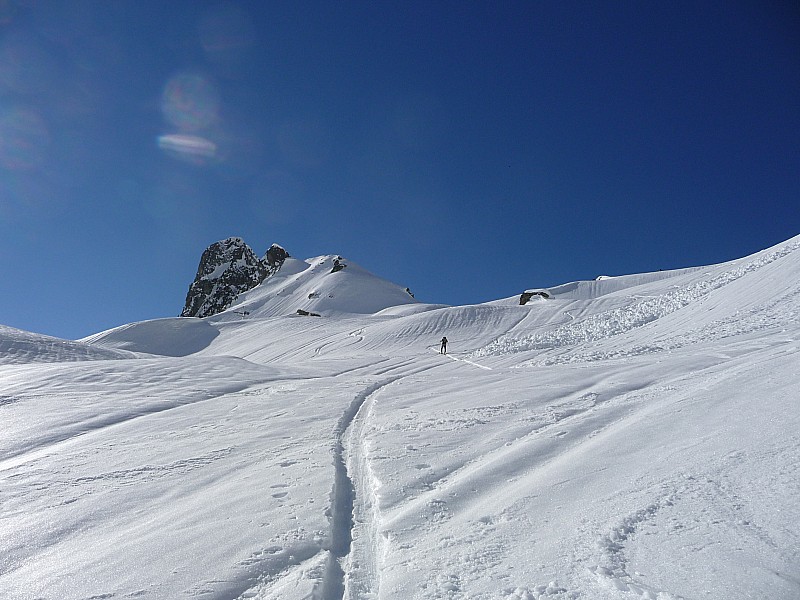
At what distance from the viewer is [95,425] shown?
9625 millimetres

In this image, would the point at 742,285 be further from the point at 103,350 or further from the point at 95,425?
the point at 103,350

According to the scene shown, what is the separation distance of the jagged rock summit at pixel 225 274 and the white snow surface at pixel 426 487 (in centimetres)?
13173

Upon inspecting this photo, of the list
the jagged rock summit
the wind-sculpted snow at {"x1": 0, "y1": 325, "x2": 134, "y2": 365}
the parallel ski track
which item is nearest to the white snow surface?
the parallel ski track

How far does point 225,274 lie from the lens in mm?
146000

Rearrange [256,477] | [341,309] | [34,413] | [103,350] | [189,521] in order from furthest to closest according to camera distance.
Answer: [341,309], [103,350], [34,413], [256,477], [189,521]

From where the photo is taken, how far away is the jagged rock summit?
14138 centimetres

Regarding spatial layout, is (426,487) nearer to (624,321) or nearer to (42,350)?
(624,321)

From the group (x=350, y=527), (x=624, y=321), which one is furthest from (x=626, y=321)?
(x=350, y=527)

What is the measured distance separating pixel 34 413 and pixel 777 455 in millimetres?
13786

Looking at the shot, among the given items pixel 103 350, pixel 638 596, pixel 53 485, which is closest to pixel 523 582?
pixel 638 596

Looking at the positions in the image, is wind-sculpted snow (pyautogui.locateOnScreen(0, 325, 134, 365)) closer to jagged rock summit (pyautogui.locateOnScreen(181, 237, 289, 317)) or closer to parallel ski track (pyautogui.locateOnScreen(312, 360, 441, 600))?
parallel ski track (pyautogui.locateOnScreen(312, 360, 441, 600))

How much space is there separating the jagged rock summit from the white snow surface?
432 feet

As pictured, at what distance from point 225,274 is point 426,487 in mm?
152513

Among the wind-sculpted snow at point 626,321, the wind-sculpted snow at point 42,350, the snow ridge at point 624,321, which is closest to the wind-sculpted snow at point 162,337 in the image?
the wind-sculpted snow at point 42,350
